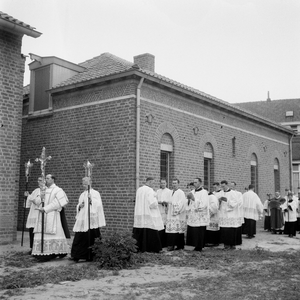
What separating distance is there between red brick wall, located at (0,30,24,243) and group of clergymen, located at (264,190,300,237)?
1059cm

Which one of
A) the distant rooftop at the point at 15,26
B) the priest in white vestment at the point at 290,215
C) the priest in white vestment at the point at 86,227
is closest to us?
the priest in white vestment at the point at 86,227

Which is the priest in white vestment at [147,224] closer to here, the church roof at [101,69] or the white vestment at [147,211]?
the white vestment at [147,211]

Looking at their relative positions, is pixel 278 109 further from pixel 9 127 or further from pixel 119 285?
pixel 119 285

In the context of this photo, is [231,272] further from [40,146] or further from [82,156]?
[40,146]

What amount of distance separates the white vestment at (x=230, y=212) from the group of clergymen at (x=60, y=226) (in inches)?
173

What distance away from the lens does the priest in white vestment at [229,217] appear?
488 inches

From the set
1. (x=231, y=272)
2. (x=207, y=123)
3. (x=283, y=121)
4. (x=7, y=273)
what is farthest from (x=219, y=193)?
(x=283, y=121)

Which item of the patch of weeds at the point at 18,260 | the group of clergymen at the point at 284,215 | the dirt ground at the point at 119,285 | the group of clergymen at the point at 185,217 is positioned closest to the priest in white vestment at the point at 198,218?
the group of clergymen at the point at 185,217

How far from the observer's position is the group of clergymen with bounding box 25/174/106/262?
31.0 ft

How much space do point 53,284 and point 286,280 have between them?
13.5ft

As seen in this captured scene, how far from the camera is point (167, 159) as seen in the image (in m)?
15.0

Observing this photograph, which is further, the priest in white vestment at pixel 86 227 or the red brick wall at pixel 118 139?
the red brick wall at pixel 118 139

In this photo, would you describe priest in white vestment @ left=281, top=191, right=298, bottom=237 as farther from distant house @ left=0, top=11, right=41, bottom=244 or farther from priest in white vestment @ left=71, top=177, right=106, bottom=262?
distant house @ left=0, top=11, right=41, bottom=244

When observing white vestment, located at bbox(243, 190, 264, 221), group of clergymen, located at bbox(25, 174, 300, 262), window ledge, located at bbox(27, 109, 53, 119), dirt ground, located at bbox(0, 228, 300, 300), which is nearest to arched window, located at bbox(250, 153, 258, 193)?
white vestment, located at bbox(243, 190, 264, 221)
